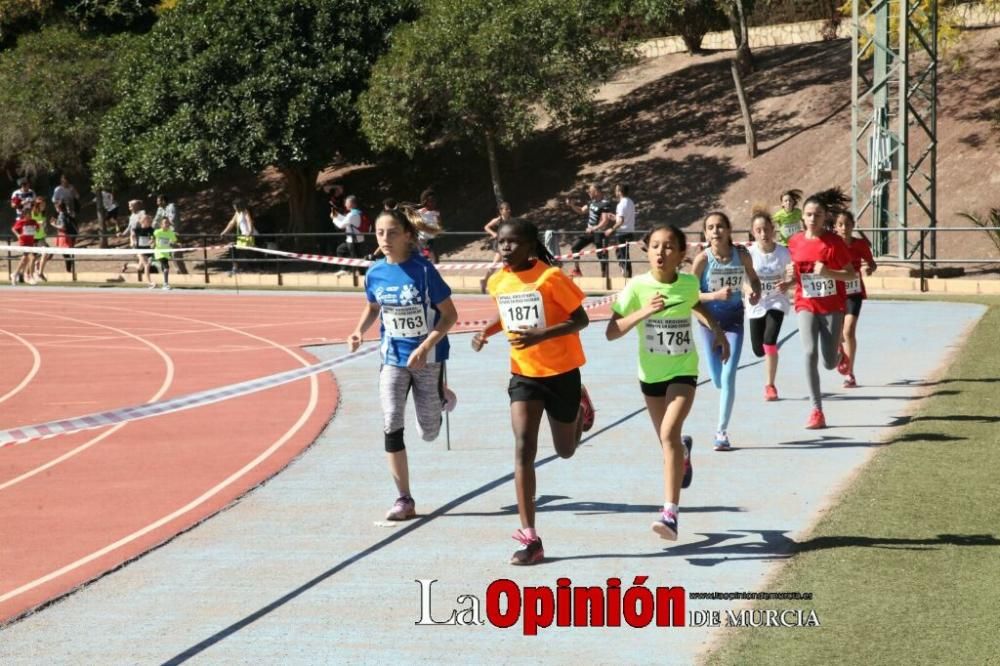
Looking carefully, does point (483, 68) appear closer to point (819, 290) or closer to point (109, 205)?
point (109, 205)

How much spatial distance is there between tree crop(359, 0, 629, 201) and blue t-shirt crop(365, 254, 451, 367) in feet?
95.5

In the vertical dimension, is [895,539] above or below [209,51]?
below

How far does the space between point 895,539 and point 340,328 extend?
16005 mm

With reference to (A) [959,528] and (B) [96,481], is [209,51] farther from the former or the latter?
(A) [959,528]

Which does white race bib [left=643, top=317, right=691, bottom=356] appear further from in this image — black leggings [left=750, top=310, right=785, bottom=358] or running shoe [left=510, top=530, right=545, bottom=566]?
black leggings [left=750, top=310, right=785, bottom=358]

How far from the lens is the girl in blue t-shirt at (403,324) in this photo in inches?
353

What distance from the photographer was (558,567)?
7703mm

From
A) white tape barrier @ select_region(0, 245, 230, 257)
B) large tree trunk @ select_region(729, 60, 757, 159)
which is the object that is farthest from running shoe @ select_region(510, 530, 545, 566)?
large tree trunk @ select_region(729, 60, 757, 159)

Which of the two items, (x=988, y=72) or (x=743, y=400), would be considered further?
(x=988, y=72)

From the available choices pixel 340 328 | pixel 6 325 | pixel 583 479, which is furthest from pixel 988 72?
pixel 583 479

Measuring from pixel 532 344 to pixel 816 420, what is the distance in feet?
15.1

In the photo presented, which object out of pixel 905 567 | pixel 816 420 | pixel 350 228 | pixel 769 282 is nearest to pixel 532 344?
pixel 905 567

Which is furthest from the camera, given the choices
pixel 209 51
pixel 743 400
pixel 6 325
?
pixel 209 51

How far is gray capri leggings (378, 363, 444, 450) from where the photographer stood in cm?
900
